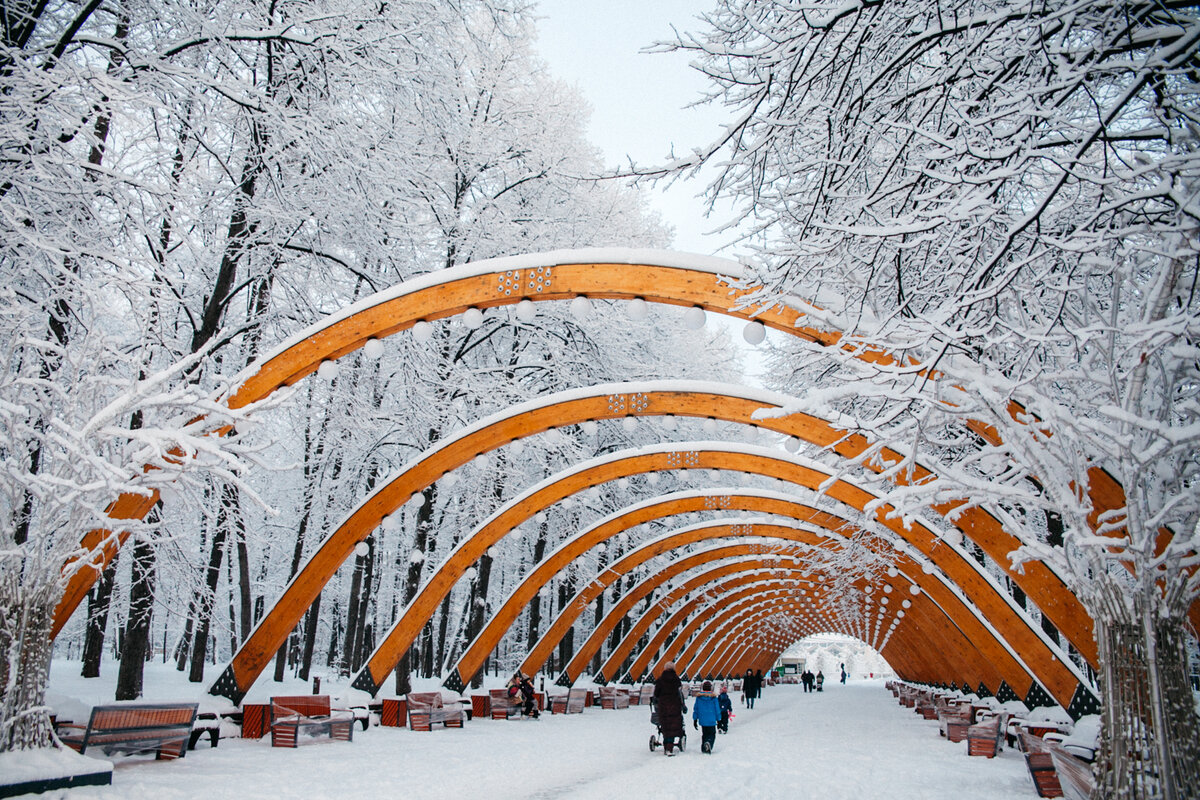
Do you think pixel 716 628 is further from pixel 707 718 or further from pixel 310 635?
pixel 707 718

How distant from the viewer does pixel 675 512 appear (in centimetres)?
2017

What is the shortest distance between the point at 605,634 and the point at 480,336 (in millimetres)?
11706

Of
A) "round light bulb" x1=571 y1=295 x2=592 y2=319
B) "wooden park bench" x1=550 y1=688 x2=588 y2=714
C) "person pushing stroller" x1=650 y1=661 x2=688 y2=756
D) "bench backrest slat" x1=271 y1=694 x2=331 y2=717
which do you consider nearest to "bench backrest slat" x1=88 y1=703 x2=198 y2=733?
"bench backrest slat" x1=271 y1=694 x2=331 y2=717

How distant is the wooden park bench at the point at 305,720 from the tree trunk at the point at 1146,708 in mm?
9903

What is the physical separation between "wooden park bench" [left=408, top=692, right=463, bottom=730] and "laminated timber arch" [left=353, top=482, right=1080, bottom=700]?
904mm

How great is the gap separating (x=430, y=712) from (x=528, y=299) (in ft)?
29.6

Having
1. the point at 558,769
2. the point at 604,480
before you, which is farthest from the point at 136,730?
the point at 604,480

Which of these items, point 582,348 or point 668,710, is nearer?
point 668,710

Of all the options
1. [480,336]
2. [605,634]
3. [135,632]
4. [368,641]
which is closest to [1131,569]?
[135,632]

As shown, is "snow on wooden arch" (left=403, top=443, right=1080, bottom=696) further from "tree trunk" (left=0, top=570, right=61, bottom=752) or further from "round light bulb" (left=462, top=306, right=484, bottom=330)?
"tree trunk" (left=0, top=570, right=61, bottom=752)

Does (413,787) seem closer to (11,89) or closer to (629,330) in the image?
(11,89)

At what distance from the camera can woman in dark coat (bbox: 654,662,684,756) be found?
12750 mm

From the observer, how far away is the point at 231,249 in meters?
12.2

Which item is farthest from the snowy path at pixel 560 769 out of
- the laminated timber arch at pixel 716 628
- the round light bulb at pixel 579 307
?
the laminated timber arch at pixel 716 628
